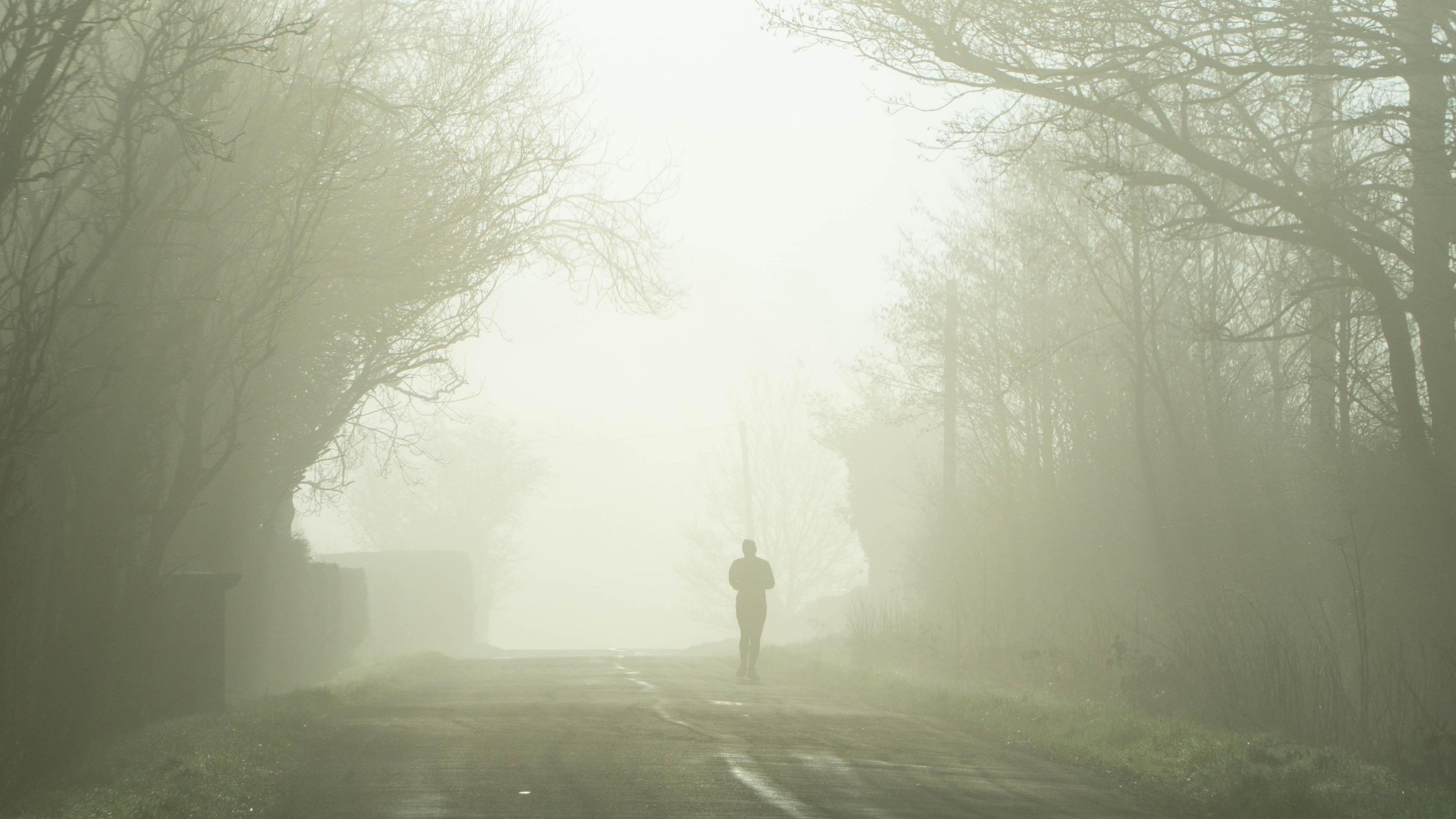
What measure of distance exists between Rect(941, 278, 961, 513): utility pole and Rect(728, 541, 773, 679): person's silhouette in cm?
704

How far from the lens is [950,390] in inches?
938

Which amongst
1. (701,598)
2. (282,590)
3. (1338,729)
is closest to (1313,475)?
(1338,729)

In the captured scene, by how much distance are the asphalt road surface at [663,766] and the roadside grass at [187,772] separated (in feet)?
0.89

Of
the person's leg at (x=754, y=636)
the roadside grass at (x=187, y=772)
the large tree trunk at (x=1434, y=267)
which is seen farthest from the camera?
the person's leg at (x=754, y=636)

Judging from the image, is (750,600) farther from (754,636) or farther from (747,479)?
(747,479)

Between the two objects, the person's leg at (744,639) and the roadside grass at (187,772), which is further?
the person's leg at (744,639)

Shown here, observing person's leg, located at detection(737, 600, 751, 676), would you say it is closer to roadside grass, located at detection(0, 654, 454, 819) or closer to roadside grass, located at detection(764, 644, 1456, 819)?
roadside grass, located at detection(764, 644, 1456, 819)

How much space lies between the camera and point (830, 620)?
46.7 m

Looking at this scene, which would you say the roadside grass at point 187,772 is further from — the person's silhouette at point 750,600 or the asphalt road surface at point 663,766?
the person's silhouette at point 750,600

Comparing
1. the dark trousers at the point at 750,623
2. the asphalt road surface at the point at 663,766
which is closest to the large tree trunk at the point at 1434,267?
the asphalt road surface at the point at 663,766

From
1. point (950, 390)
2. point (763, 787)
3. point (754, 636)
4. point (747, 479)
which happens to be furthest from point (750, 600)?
point (747, 479)

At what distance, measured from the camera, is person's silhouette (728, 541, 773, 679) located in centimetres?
1805

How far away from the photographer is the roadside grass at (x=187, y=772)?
670cm

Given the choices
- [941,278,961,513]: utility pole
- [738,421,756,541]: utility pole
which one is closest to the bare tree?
[738,421,756,541]: utility pole
